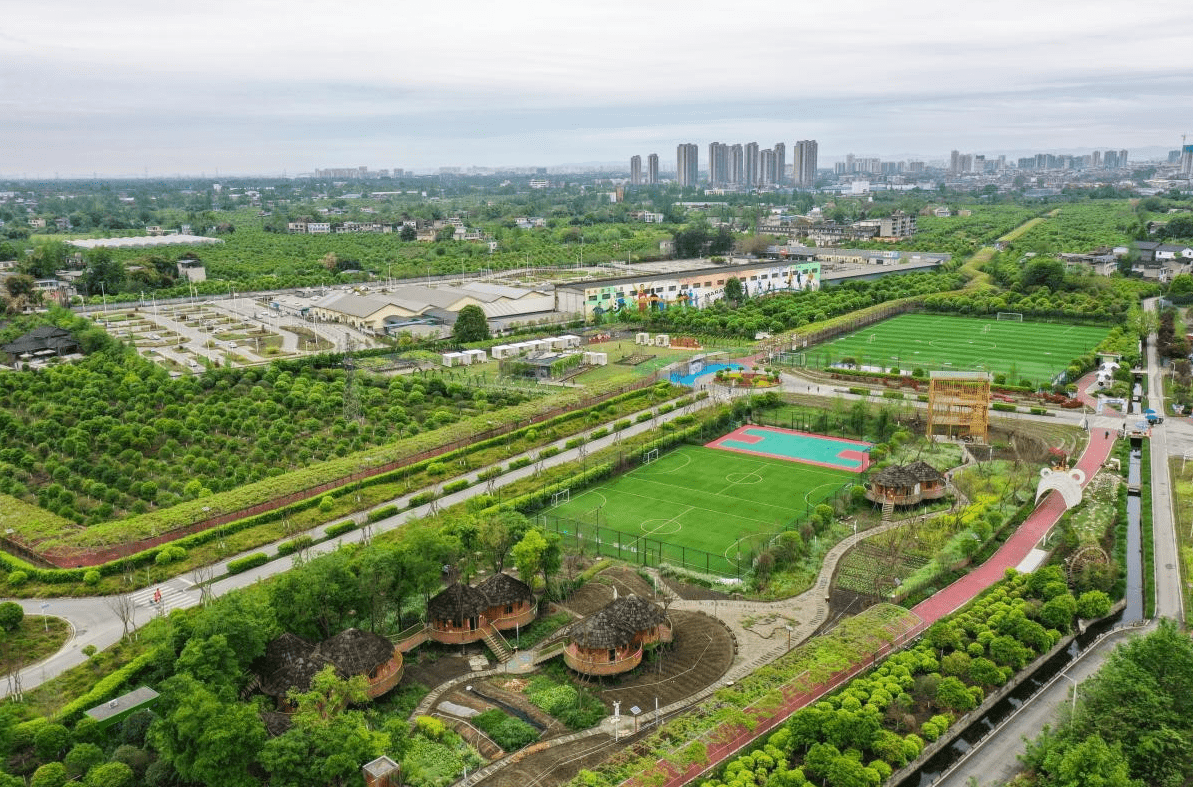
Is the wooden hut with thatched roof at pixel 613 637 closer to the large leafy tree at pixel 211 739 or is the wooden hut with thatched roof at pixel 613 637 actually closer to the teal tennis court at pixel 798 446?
the large leafy tree at pixel 211 739

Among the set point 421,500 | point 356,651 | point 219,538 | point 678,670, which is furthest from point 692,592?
point 219,538

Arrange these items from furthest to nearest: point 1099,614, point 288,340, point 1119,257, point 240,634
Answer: point 1119,257
point 288,340
point 1099,614
point 240,634

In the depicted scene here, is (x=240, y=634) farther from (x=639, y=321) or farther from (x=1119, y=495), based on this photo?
(x=639, y=321)

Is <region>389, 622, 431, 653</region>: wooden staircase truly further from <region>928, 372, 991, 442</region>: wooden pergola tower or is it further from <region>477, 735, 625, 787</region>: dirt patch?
<region>928, 372, 991, 442</region>: wooden pergola tower

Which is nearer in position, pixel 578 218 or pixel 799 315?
pixel 799 315

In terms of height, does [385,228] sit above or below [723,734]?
above

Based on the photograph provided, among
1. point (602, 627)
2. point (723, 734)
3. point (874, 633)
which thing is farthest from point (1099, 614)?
point (602, 627)

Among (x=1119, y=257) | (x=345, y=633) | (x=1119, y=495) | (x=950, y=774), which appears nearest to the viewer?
(x=950, y=774)
